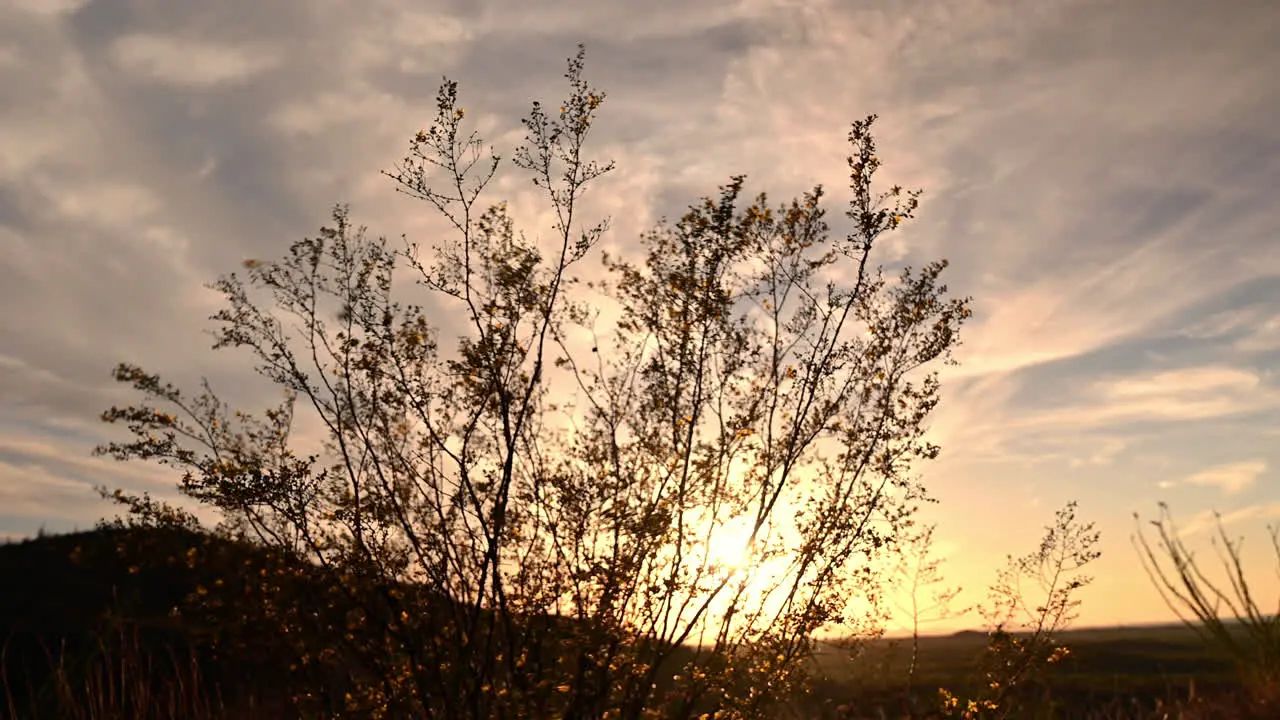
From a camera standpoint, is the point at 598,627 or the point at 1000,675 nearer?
the point at 598,627

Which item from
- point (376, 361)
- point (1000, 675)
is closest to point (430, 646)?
point (376, 361)

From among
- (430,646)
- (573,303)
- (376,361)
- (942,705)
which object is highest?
(573,303)

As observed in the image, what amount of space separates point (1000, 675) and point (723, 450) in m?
4.37

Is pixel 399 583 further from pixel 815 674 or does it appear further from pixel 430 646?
pixel 815 674

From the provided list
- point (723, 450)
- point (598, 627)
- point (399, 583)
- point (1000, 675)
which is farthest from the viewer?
point (1000, 675)

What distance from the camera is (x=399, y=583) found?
9.16 metres

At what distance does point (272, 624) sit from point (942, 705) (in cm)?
734

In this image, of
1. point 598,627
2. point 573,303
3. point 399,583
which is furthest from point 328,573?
point 573,303

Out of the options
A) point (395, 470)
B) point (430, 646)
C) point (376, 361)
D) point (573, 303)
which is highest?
point (573, 303)

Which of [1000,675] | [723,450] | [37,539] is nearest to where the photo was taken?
[723,450]

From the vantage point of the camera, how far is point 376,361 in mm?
9211

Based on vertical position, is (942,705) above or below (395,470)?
below

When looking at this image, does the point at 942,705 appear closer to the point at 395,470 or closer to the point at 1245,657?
the point at 1245,657

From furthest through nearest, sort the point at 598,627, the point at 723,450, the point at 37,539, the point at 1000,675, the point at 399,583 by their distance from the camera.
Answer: the point at 37,539 → the point at 1000,675 → the point at 723,450 → the point at 399,583 → the point at 598,627
